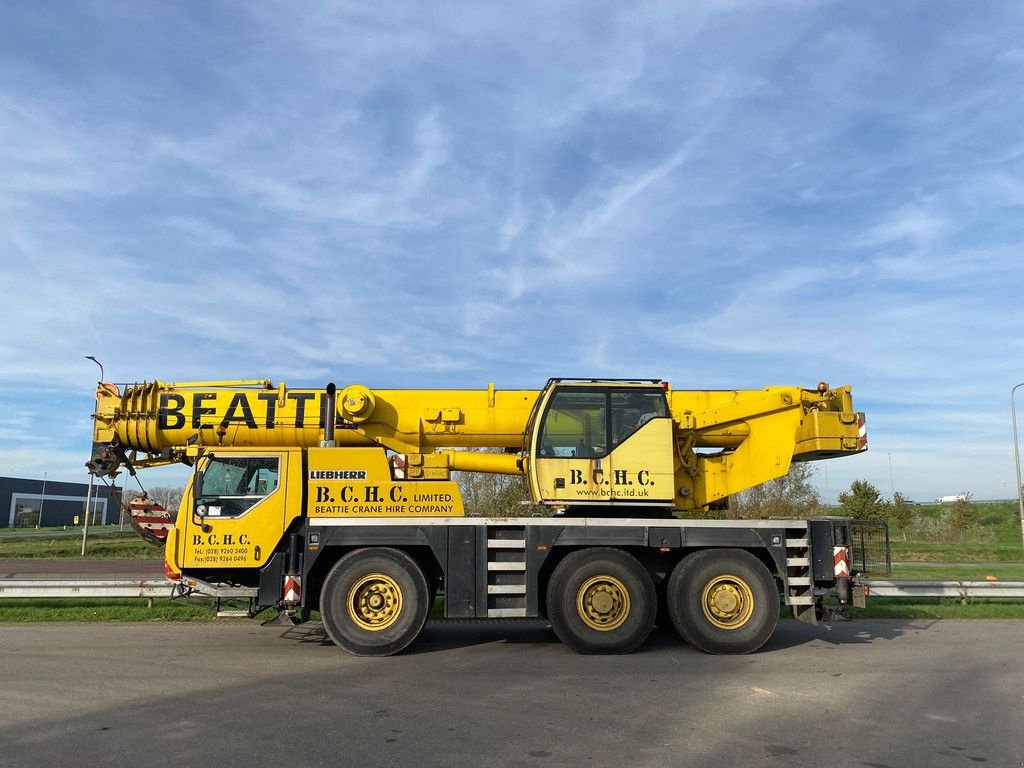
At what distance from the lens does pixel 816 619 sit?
10.1 m

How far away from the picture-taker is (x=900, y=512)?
34.6 meters

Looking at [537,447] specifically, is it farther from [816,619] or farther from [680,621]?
[816,619]

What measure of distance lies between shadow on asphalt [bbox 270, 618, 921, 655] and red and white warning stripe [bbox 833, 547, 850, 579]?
1.24 metres

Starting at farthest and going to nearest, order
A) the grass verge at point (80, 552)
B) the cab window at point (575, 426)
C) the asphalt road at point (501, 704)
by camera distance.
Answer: the grass verge at point (80, 552), the cab window at point (575, 426), the asphalt road at point (501, 704)

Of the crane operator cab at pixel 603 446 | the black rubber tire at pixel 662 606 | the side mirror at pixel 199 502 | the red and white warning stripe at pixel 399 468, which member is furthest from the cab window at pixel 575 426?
the side mirror at pixel 199 502

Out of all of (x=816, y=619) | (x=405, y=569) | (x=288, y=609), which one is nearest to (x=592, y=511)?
(x=405, y=569)

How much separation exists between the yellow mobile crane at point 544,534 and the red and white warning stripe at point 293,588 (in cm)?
2

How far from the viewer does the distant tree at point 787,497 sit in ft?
83.2

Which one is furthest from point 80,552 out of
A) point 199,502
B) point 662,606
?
point 662,606

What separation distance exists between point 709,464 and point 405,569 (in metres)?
4.73

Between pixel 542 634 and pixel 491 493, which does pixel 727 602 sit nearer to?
pixel 542 634

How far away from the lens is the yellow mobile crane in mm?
9586

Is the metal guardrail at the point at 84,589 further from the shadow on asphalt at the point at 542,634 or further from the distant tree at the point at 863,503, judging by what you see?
the distant tree at the point at 863,503

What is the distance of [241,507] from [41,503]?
8580cm
